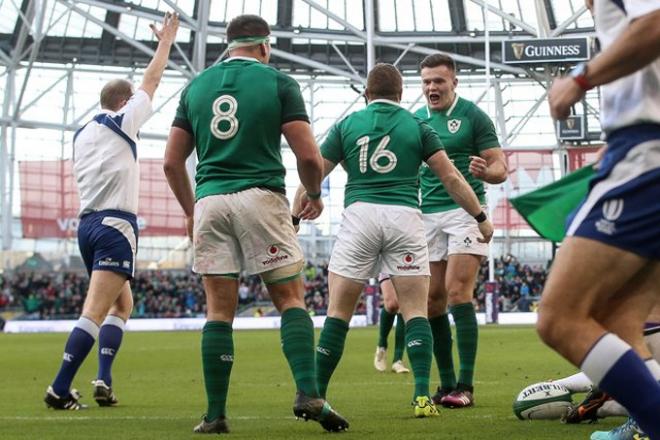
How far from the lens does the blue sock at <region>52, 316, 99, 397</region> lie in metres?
7.32

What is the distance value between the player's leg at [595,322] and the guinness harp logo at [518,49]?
3428 centimetres

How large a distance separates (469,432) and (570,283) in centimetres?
226

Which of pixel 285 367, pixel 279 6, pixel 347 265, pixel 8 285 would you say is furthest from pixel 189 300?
pixel 347 265

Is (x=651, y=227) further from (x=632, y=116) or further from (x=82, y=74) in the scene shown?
(x=82, y=74)

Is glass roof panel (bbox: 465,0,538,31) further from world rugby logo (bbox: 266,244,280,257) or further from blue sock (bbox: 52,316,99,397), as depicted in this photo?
world rugby logo (bbox: 266,244,280,257)

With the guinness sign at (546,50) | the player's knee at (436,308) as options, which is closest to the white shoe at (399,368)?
the player's knee at (436,308)

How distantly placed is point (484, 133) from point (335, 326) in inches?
84.5

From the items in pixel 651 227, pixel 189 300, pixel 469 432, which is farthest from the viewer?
pixel 189 300

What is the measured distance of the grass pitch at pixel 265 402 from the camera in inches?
228

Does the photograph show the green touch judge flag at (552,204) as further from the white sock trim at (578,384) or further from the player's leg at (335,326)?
the player's leg at (335,326)

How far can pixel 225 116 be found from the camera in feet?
19.0

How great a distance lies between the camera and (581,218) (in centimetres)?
360

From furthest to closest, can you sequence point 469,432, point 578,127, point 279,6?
point 279,6 < point 578,127 < point 469,432

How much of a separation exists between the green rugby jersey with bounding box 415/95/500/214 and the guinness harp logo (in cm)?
2981
